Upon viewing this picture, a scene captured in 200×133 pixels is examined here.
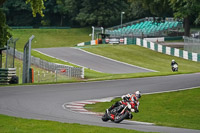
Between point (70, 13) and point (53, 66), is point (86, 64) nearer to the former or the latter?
point (53, 66)

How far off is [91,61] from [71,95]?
28.0 m

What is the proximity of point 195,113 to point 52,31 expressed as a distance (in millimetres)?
79180

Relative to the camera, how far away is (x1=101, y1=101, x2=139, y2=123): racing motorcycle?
16.5 meters

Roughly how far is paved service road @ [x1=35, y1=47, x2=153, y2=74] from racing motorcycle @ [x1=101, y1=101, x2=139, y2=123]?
28.4 metres

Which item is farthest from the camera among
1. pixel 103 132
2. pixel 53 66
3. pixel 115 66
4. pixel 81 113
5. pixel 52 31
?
pixel 52 31

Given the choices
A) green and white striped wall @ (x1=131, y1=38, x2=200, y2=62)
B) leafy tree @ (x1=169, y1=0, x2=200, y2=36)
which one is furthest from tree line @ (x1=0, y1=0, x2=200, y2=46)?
leafy tree @ (x1=169, y1=0, x2=200, y2=36)

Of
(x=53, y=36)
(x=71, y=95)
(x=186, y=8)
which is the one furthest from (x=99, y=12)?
(x=71, y=95)

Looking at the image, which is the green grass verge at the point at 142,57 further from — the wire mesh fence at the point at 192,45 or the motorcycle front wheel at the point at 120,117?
the motorcycle front wheel at the point at 120,117

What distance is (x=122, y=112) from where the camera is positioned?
16.7 metres

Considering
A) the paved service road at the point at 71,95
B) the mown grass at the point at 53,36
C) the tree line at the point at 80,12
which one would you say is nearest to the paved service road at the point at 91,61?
the paved service road at the point at 71,95

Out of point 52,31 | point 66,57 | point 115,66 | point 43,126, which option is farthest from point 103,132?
point 52,31

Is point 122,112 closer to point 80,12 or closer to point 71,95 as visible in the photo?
point 71,95

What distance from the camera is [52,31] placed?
9762 centimetres

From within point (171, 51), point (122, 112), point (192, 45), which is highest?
point (192, 45)
